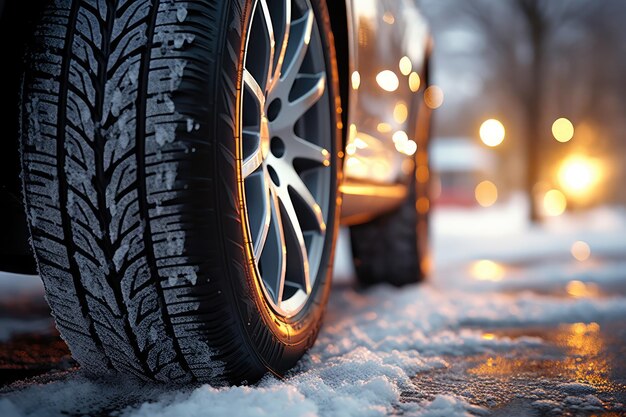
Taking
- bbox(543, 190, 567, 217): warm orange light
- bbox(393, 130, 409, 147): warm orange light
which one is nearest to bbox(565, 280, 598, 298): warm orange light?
bbox(393, 130, 409, 147): warm orange light

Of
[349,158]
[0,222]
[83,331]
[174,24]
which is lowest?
[83,331]

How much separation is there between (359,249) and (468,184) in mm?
56367

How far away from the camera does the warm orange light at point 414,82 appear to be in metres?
3.78

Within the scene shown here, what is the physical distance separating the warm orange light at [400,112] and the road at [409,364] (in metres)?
0.99

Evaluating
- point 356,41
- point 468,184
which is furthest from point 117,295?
point 468,184

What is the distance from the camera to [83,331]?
61.7 inches

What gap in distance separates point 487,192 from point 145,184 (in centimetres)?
6255

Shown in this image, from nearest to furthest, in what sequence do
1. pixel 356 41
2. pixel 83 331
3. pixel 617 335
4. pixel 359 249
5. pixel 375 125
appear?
pixel 83 331, pixel 356 41, pixel 617 335, pixel 375 125, pixel 359 249

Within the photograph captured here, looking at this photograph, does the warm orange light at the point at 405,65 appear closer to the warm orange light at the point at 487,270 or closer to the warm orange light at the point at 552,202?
the warm orange light at the point at 487,270

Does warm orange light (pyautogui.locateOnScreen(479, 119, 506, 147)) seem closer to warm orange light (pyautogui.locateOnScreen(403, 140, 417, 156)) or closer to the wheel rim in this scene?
warm orange light (pyautogui.locateOnScreen(403, 140, 417, 156))

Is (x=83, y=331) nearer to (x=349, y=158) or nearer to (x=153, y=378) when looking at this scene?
(x=153, y=378)

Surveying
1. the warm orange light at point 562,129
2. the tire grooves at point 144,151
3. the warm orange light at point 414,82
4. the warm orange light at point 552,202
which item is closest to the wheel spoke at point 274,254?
the tire grooves at point 144,151

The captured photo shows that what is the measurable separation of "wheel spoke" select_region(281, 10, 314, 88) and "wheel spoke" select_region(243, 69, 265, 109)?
0.75 feet

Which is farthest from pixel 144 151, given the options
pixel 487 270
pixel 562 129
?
pixel 562 129
